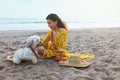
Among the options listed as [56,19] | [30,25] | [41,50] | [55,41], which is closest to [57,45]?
[55,41]

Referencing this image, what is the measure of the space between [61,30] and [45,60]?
31.6 inches

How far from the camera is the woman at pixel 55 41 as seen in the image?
5.77 metres

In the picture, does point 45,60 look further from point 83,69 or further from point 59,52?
point 83,69

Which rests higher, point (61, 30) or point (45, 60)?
point (61, 30)

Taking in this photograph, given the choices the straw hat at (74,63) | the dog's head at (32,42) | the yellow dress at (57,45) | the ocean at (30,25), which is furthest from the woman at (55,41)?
the ocean at (30,25)

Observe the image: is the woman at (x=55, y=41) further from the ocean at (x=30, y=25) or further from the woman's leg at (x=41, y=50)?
the ocean at (x=30, y=25)

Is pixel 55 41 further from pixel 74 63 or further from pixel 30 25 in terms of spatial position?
pixel 30 25

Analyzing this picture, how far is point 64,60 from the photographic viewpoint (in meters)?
5.86

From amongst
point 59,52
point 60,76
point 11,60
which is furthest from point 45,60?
point 60,76

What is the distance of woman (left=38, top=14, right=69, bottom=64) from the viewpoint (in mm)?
5766

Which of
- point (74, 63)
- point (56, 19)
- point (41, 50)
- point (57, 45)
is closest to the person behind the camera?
point (74, 63)

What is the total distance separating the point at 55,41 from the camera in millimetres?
5945

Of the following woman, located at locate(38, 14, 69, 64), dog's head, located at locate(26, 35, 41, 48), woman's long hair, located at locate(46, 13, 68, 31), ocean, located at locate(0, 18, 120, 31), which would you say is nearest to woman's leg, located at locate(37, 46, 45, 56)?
woman, located at locate(38, 14, 69, 64)

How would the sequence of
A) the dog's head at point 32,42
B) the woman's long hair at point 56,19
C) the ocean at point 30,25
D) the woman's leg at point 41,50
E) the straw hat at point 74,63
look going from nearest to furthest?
the straw hat at point 74,63, the dog's head at point 32,42, the woman's long hair at point 56,19, the woman's leg at point 41,50, the ocean at point 30,25
